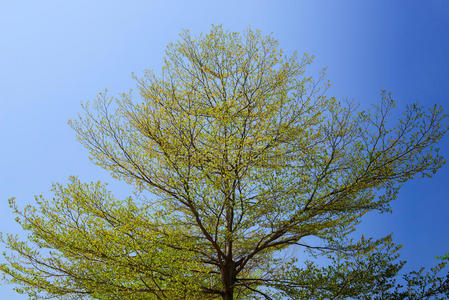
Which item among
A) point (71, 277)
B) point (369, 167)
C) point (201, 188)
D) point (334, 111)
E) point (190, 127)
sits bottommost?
point (71, 277)

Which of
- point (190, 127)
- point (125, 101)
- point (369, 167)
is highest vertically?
point (125, 101)

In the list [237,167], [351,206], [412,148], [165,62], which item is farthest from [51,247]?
[412,148]

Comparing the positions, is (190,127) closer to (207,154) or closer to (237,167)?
(207,154)

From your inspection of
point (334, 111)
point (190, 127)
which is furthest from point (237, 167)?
point (334, 111)

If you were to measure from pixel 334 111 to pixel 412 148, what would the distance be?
1.71m

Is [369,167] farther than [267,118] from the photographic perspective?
No

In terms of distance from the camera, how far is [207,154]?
7.74 m

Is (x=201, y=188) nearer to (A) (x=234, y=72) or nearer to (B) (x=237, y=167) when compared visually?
(B) (x=237, y=167)

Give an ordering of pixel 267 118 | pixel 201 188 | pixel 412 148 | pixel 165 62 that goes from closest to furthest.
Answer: pixel 201 188 → pixel 412 148 → pixel 267 118 → pixel 165 62

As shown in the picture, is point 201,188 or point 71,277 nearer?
point 201,188

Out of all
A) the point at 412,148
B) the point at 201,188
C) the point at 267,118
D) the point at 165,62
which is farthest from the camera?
the point at 165,62

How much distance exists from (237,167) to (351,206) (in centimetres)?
258

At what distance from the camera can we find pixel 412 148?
7910 millimetres

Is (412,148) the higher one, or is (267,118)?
(267,118)
